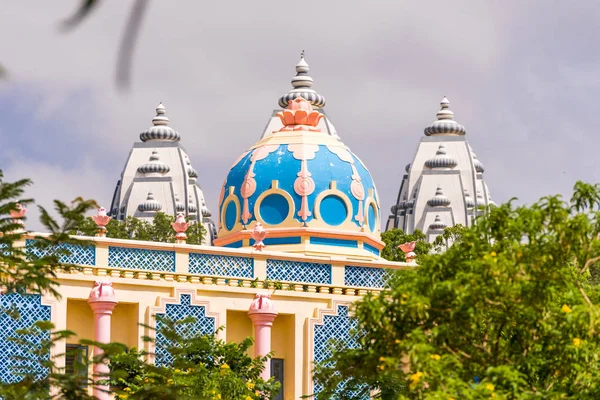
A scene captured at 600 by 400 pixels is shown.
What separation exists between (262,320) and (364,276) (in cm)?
245

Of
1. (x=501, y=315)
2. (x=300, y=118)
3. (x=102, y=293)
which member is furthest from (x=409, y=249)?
(x=501, y=315)

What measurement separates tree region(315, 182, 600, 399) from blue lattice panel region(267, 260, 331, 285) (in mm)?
11025

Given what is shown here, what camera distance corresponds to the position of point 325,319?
2789cm

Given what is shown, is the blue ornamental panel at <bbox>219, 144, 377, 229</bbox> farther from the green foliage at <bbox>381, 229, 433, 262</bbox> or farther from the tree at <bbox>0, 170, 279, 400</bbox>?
the green foliage at <bbox>381, 229, 433, 262</bbox>

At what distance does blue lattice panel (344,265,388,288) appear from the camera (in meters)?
28.4

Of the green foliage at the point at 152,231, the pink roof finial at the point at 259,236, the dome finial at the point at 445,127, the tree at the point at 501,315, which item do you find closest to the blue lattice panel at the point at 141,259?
the pink roof finial at the point at 259,236

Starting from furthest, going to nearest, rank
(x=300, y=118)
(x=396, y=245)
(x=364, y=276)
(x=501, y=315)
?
(x=396, y=245)
(x=300, y=118)
(x=364, y=276)
(x=501, y=315)

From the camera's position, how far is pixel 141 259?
26797 millimetres

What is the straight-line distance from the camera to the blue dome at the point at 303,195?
30.2m

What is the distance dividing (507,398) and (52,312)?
11881 mm

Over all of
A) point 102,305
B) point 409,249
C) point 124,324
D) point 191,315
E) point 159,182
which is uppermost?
point 159,182

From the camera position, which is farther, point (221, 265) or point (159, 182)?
point (159, 182)

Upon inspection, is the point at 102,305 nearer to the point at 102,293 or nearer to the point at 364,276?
the point at 102,293

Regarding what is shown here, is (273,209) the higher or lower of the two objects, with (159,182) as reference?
lower
